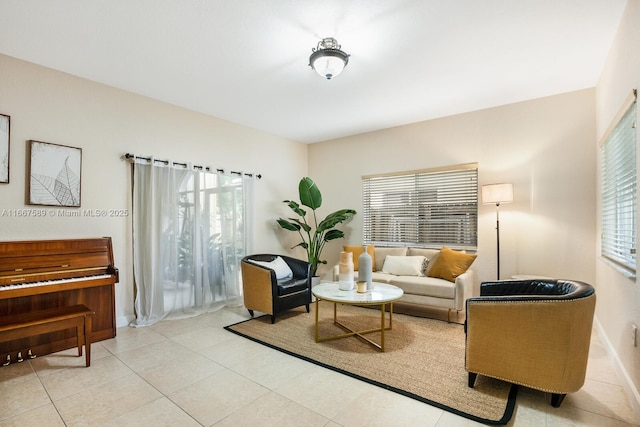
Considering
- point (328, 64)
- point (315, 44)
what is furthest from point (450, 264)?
point (315, 44)

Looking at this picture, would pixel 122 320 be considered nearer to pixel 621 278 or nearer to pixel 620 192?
pixel 621 278

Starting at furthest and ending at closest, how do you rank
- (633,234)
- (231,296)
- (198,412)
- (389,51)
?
(231,296) < (389,51) < (633,234) < (198,412)

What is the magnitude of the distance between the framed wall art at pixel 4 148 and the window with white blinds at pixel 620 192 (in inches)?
193

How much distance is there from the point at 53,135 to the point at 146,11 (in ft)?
5.72

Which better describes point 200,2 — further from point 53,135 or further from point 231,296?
point 231,296

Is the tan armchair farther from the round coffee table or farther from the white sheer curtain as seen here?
the white sheer curtain

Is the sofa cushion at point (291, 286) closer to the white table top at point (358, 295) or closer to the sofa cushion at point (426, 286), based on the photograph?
the white table top at point (358, 295)

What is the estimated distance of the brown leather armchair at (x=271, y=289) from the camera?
366 cm

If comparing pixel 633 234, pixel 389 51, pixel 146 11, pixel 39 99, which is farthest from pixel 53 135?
pixel 633 234

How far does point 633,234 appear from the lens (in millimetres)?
2141

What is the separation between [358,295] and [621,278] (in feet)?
6.77

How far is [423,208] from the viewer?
4.78m

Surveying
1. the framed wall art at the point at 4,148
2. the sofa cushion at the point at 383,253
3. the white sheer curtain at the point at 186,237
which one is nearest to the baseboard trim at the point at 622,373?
the sofa cushion at the point at 383,253

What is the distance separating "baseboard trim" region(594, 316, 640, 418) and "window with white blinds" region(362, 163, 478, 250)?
1.66 m
